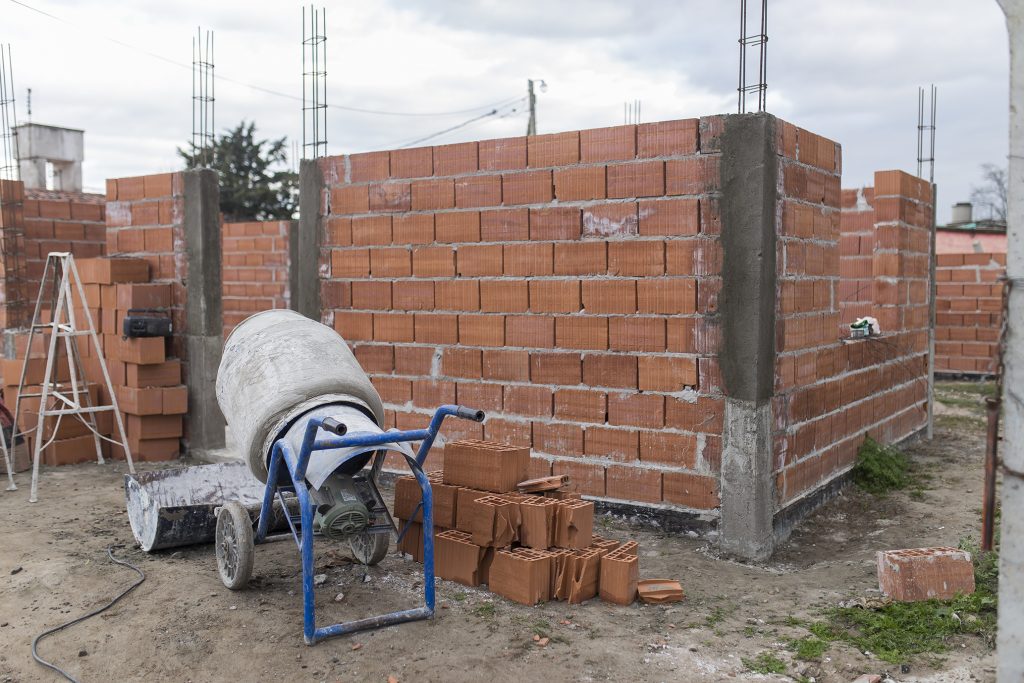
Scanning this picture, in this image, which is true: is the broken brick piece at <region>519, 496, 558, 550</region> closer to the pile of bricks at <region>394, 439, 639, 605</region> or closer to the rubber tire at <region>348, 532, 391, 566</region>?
the pile of bricks at <region>394, 439, 639, 605</region>

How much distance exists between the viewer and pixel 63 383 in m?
8.42

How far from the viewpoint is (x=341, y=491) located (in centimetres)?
441

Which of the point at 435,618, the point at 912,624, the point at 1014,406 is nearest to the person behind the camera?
the point at 1014,406

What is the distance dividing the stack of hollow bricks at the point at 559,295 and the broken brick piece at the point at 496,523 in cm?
125

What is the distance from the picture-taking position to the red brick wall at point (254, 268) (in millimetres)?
13188

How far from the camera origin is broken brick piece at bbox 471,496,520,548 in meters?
4.64

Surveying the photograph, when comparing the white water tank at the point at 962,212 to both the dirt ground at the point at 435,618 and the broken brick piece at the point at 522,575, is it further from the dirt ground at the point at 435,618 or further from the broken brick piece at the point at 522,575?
the broken brick piece at the point at 522,575

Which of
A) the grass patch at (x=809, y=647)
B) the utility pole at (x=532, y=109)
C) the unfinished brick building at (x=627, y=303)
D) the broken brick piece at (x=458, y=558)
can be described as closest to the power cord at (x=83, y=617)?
the broken brick piece at (x=458, y=558)

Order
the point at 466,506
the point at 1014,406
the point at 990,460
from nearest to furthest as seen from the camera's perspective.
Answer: the point at 1014,406, the point at 990,460, the point at 466,506

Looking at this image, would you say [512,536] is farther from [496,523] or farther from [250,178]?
[250,178]

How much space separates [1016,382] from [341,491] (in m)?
3.02

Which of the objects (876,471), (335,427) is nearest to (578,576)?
(335,427)

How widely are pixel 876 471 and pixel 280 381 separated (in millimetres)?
4679

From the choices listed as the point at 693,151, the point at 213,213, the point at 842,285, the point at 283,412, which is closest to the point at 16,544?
the point at 283,412
